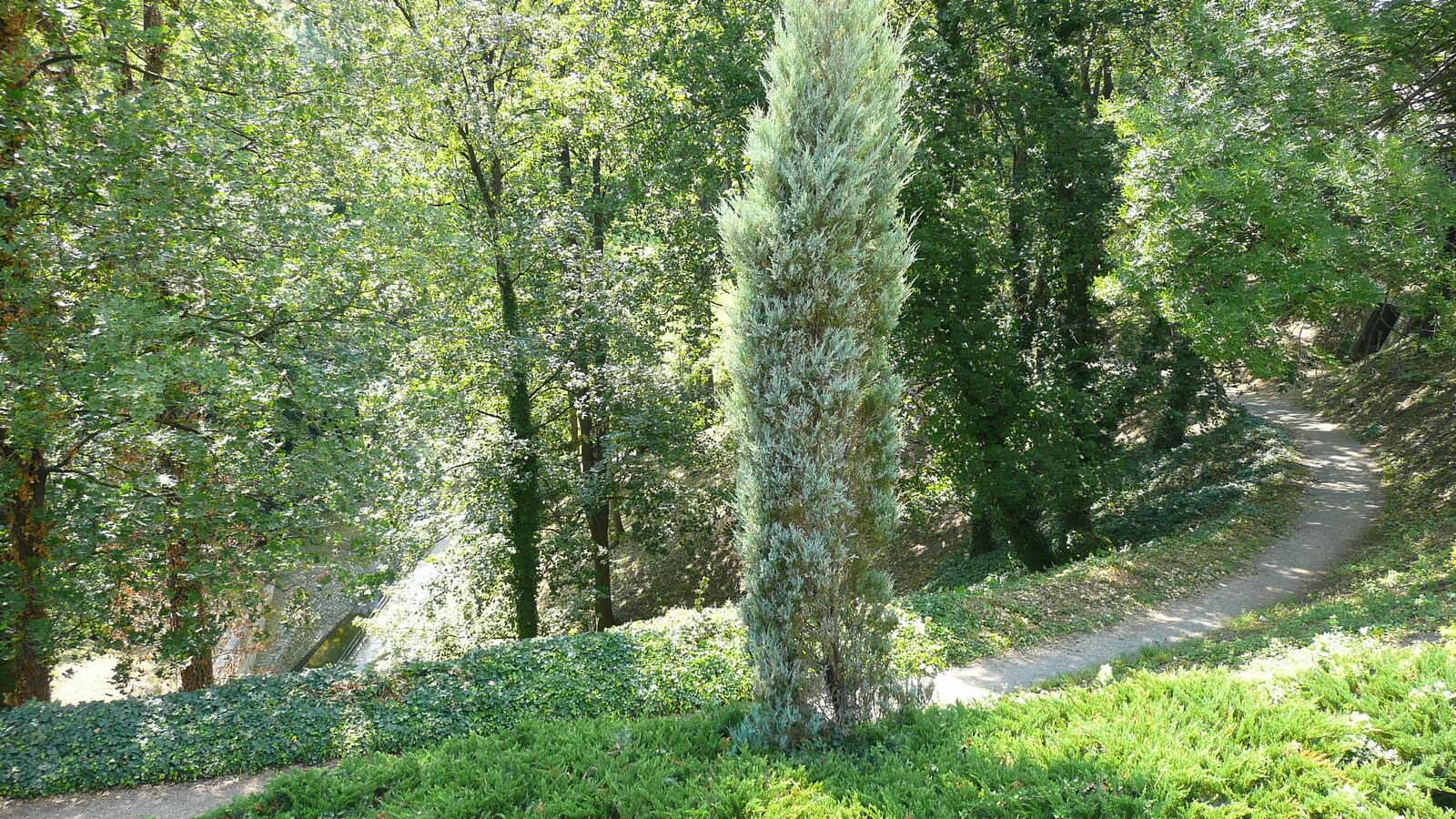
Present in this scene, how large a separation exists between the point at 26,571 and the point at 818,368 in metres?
7.06

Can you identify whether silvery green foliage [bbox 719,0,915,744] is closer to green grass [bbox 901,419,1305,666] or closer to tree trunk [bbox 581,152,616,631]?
green grass [bbox 901,419,1305,666]

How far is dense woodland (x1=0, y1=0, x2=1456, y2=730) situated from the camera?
592cm

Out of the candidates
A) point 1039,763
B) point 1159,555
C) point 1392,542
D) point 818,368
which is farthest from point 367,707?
point 1392,542

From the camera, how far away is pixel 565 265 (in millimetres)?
11898

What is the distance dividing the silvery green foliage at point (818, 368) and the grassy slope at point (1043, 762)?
1.65 ft

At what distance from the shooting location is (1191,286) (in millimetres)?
8602

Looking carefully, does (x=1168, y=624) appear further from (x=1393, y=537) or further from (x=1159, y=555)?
(x=1393, y=537)

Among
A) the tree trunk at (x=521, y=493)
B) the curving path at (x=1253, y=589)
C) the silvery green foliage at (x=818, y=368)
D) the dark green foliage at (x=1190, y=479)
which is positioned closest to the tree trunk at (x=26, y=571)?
the tree trunk at (x=521, y=493)

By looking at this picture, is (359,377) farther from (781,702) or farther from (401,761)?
(781,702)

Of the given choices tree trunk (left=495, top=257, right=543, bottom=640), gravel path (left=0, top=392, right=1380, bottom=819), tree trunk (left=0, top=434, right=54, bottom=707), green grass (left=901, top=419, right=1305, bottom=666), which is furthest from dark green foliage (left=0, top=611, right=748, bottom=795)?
tree trunk (left=495, top=257, right=543, bottom=640)

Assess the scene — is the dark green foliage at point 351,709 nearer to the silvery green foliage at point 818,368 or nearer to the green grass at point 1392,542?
the silvery green foliage at point 818,368

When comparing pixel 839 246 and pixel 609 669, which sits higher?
pixel 839 246

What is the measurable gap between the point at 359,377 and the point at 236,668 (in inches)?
381

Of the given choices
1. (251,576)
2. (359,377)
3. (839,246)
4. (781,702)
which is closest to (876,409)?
(839,246)
